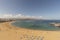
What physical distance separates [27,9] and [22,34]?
450mm

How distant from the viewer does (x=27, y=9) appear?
224cm

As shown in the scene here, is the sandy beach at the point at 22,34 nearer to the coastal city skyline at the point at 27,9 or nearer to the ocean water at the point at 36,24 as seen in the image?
the ocean water at the point at 36,24

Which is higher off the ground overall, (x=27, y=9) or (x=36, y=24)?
(x=27, y=9)

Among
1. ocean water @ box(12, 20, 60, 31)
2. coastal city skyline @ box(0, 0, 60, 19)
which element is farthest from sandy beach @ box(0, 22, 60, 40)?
coastal city skyline @ box(0, 0, 60, 19)

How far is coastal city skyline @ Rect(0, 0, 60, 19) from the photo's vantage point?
87.7 inches

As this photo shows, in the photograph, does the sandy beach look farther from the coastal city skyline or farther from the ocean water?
the coastal city skyline

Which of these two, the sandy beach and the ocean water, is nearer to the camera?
the sandy beach

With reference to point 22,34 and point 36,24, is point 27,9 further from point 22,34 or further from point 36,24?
point 22,34

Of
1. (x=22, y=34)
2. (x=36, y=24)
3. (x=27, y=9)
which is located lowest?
(x=22, y=34)

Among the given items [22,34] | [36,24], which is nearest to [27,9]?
[36,24]

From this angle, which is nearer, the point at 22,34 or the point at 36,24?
the point at 22,34

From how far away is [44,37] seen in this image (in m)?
2.13

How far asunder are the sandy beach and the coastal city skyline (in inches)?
9.3

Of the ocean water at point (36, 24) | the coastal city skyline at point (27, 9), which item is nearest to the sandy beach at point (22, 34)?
the ocean water at point (36, 24)
